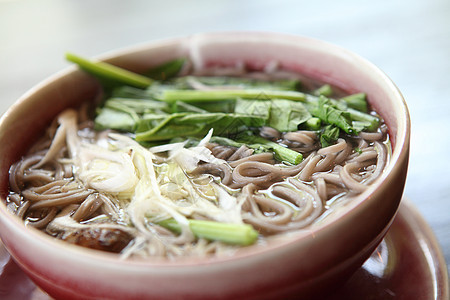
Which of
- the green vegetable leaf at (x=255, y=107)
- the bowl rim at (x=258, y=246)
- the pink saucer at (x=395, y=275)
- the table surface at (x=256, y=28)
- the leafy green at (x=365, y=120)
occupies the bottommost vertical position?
the pink saucer at (x=395, y=275)

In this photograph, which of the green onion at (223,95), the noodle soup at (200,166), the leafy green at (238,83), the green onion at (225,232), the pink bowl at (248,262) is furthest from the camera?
the leafy green at (238,83)

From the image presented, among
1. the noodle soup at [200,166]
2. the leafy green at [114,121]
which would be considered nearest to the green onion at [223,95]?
the noodle soup at [200,166]

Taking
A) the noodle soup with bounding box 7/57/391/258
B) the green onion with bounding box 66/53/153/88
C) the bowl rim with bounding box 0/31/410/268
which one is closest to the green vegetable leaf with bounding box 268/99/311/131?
the noodle soup with bounding box 7/57/391/258

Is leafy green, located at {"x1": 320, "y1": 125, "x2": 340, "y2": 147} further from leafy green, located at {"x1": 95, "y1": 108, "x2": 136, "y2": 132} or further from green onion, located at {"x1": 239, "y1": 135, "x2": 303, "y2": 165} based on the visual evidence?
leafy green, located at {"x1": 95, "y1": 108, "x2": 136, "y2": 132}

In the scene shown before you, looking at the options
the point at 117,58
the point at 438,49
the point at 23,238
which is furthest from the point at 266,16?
the point at 23,238

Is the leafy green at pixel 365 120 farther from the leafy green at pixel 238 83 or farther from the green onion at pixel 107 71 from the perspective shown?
the green onion at pixel 107 71

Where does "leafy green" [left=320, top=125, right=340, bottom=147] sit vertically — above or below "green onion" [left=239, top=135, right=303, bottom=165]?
above

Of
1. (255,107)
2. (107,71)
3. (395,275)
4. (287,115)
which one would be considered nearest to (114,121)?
(107,71)
